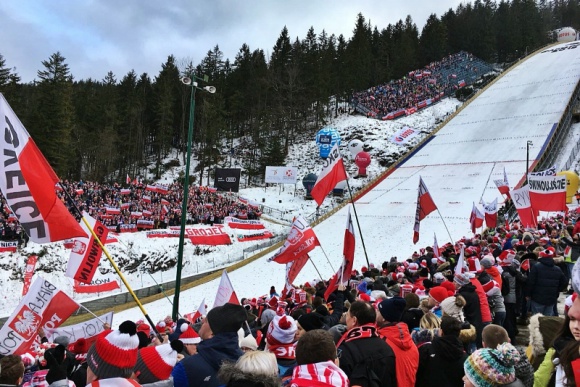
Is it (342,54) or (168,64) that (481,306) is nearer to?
(168,64)

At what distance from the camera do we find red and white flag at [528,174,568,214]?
14.7 meters

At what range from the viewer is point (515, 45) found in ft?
284

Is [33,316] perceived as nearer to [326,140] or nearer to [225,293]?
[225,293]

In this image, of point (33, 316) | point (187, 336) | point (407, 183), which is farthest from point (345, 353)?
point (407, 183)

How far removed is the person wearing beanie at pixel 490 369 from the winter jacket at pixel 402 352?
1.11 meters

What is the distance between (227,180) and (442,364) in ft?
119

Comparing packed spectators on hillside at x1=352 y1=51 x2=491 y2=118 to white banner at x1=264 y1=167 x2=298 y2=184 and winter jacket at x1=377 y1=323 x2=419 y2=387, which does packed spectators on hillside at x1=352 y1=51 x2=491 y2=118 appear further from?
winter jacket at x1=377 y1=323 x2=419 y2=387

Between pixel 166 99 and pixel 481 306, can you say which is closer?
pixel 481 306

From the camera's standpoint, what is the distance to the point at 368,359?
3.61 meters

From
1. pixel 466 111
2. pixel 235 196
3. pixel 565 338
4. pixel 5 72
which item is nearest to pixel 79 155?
pixel 5 72

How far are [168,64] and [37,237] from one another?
7121 cm

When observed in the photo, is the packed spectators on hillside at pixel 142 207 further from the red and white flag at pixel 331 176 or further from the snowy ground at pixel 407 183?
the red and white flag at pixel 331 176

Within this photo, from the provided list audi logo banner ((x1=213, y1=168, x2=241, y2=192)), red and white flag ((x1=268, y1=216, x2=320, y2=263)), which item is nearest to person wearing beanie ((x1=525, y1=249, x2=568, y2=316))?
red and white flag ((x1=268, y1=216, x2=320, y2=263))

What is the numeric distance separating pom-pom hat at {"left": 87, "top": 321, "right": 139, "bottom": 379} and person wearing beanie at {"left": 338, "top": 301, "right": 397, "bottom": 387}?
5.36 ft
